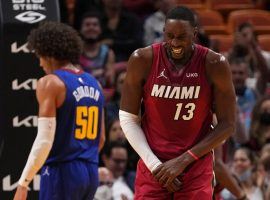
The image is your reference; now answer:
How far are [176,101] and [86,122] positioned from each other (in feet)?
3.32

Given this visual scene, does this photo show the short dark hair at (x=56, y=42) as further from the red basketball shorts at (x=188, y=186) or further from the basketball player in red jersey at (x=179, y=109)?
the red basketball shorts at (x=188, y=186)

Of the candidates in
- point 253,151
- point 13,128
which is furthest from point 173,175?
point 253,151

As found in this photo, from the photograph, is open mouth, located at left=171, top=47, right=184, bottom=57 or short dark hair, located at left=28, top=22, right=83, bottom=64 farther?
short dark hair, located at left=28, top=22, right=83, bottom=64

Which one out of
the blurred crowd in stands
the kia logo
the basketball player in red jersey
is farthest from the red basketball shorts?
the blurred crowd in stands

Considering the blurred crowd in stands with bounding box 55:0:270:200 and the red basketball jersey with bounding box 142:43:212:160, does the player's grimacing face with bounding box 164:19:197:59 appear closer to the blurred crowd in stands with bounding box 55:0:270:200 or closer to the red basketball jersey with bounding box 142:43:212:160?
the red basketball jersey with bounding box 142:43:212:160

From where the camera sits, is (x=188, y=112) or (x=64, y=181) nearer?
(x=188, y=112)

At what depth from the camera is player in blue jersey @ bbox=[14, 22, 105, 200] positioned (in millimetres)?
5129

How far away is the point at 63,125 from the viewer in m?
5.27

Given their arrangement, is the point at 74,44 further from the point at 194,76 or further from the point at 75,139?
the point at 194,76

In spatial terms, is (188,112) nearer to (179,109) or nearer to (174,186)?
(179,109)

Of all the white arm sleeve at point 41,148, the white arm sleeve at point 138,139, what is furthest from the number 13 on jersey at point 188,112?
the white arm sleeve at point 41,148

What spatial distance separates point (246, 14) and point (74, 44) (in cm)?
610

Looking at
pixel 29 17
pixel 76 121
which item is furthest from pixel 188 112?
pixel 29 17

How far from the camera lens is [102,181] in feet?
24.4
